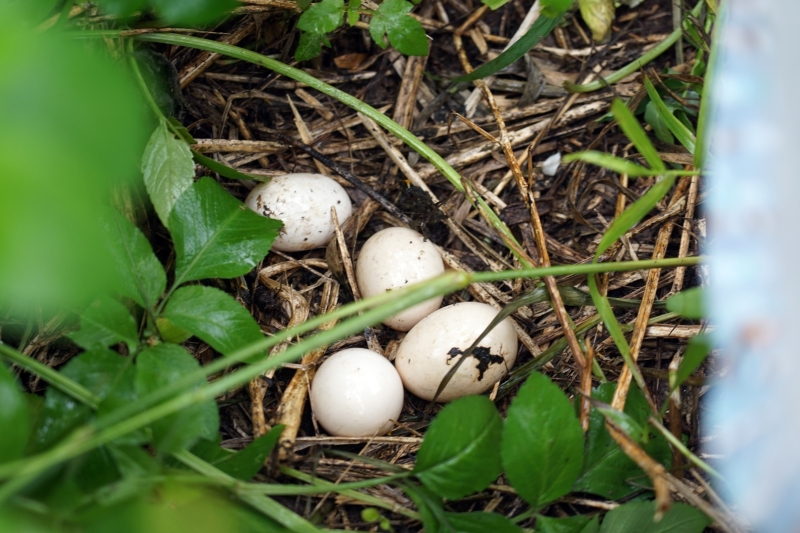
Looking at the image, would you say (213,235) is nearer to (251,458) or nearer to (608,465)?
(251,458)

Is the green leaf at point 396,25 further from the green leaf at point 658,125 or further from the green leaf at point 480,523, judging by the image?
the green leaf at point 480,523

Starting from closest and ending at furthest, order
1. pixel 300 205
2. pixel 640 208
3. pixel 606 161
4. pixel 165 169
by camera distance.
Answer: pixel 606 161
pixel 640 208
pixel 165 169
pixel 300 205

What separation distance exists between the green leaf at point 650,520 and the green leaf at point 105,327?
28.1 inches

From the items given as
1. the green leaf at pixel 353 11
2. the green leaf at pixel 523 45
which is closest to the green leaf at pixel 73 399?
the green leaf at pixel 353 11

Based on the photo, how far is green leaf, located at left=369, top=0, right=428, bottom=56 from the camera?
1216 mm

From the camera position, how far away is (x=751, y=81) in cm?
65

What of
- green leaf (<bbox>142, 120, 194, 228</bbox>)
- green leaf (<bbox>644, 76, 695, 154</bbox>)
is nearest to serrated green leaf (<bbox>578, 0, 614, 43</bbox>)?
green leaf (<bbox>644, 76, 695, 154</bbox>)

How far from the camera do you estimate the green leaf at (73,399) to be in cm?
89

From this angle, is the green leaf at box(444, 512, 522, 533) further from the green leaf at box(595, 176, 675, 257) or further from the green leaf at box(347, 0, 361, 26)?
the green leaf at box(347, 0, 361, 26)

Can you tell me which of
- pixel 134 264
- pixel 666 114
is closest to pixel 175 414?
pixel 134 264

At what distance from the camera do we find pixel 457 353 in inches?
47.0

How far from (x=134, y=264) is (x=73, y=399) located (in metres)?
0.20

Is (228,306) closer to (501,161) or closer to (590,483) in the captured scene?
(590,483)

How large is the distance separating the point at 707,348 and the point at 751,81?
1.00 feet
